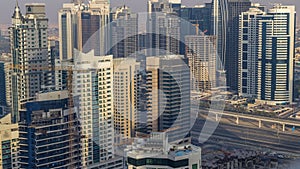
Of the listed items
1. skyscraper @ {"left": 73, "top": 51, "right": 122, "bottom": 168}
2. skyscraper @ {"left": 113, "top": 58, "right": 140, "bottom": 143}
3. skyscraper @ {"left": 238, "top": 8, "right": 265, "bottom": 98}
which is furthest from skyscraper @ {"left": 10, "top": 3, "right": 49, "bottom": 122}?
skyscraper @ {"left": 238, "top": 8, "right": 265, "bottom": 98}

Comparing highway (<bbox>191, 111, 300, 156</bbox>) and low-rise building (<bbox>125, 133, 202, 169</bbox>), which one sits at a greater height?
low-rise building (<bbox>125, 133, 202, 169</bbox>)

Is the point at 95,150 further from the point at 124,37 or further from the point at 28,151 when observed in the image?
the point at 124,37

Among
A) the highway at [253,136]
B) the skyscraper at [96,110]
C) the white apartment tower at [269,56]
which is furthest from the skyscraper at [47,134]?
the white apartment tower at [269,56]

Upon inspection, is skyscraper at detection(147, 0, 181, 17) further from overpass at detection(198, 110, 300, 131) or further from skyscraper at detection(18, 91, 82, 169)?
skyscraper at detection(18, 91, 82, 169)

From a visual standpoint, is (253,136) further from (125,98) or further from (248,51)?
(248,51)

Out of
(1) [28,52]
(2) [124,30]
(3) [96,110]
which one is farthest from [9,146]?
(2) [124,30]

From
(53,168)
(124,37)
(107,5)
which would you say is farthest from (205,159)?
(107,5)
